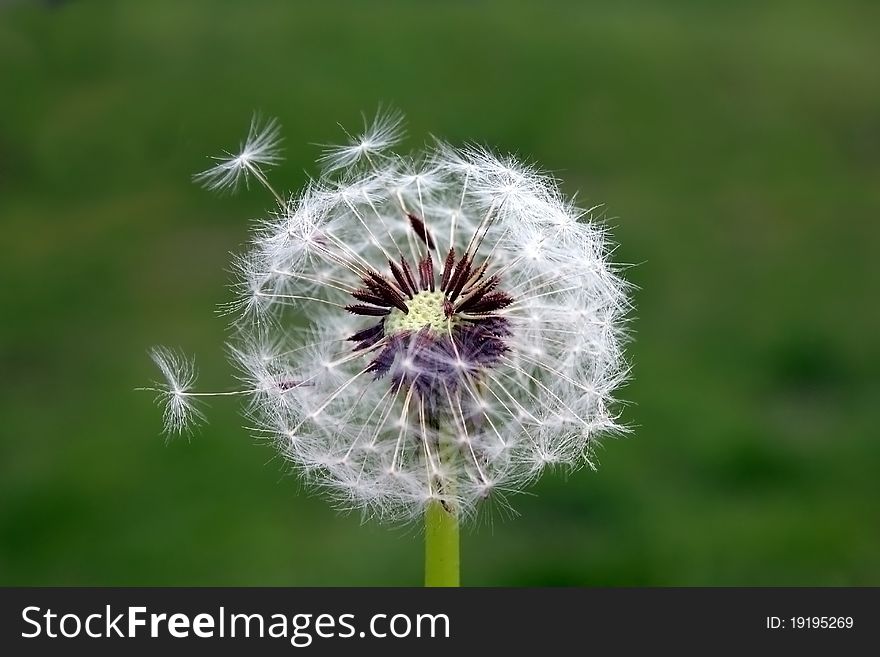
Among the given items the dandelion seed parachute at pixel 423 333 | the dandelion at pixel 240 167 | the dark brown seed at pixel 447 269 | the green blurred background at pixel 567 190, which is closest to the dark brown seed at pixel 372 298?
the dandelion seed parachute at pixel 423 333

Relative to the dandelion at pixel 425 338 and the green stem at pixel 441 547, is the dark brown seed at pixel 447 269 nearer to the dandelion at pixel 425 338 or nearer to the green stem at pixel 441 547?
the dandelion at pixel 425 338

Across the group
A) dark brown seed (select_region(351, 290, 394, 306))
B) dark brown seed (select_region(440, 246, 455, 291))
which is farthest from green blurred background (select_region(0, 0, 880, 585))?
dark brown seed (select_region(440, 246, 455, 291))

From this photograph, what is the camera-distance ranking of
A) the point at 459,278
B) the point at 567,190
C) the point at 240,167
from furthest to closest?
1. the point at 567,190
2. the point at 240,167
3. the point at 459,278

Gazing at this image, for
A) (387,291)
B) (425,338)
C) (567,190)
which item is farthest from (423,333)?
(567,190)

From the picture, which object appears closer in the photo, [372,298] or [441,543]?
[441,543]

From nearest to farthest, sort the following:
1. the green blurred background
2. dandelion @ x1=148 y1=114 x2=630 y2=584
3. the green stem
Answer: the green stem → dandelion @ x1=148 y1=114 x2=630 y2=584 → the green blurred background

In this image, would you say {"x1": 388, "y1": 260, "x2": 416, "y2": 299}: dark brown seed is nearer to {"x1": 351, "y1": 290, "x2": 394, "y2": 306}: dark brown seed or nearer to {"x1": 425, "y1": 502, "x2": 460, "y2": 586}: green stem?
{"x1": 351, "y1": 290, "x2": 394, "y2": 306}: dark brown seed

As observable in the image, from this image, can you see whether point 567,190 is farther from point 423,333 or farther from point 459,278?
point 423,333
